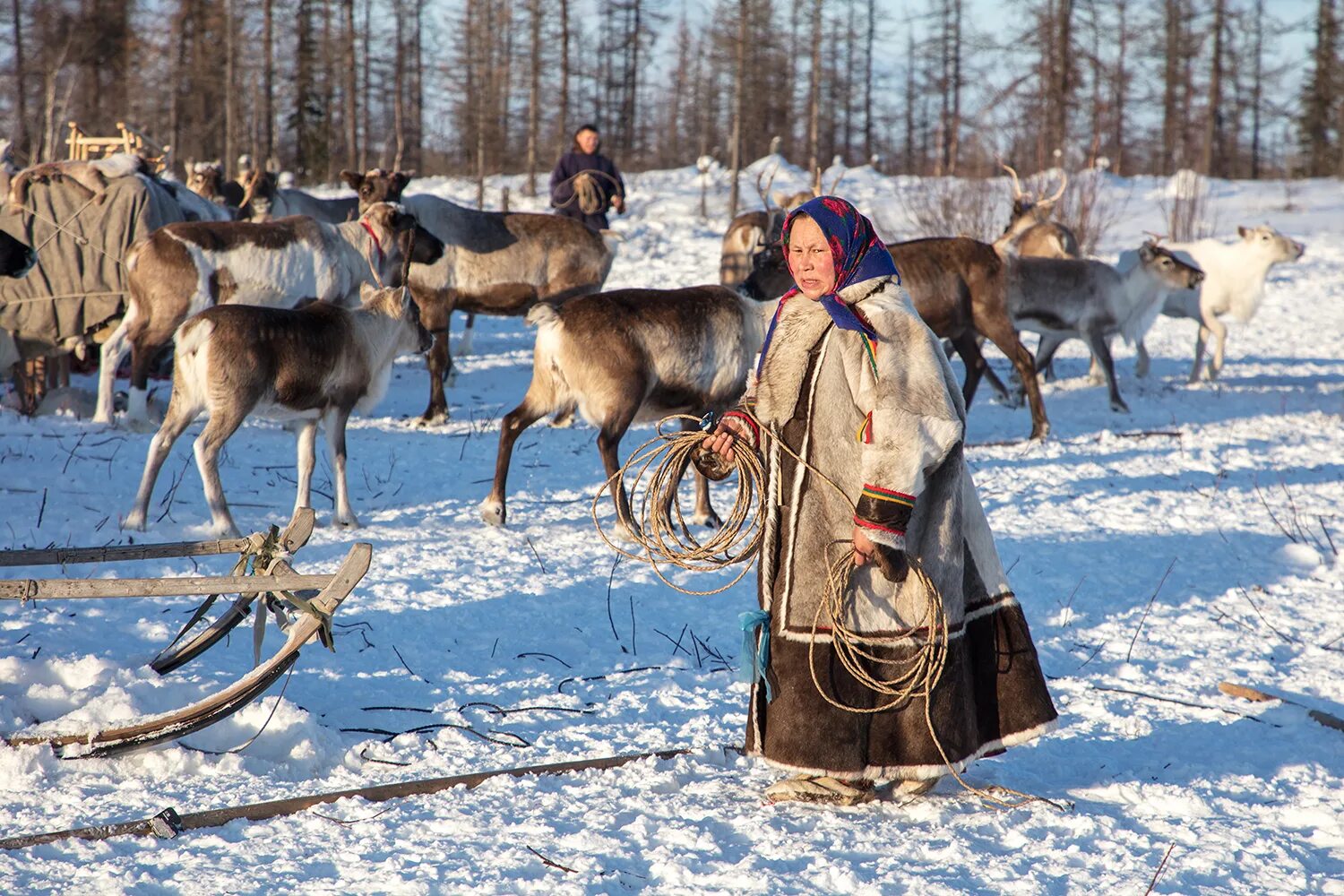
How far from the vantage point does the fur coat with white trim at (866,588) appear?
321 centimetres

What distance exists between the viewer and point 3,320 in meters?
8.39

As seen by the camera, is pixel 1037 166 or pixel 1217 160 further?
pixel 1217 160

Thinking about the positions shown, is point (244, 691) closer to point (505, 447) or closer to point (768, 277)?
point (505, 447)

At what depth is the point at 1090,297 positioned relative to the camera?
1103cm

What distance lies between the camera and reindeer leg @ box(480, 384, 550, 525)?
6453mm

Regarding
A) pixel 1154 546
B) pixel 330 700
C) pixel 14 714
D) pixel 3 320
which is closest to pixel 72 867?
pixel 14 714

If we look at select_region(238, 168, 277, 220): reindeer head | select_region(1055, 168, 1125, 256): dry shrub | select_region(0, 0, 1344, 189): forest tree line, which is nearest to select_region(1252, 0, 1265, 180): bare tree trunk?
select_region(0, 0, 1344, 189): forest tree line

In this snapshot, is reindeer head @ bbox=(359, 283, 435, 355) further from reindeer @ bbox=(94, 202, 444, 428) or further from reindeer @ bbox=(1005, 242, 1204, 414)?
reindeer @ bbox=(1005, 242, 1204, 414)

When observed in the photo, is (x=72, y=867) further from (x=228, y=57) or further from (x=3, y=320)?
(x=228, y=57)

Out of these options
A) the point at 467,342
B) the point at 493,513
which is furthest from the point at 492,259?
the point at 493,513

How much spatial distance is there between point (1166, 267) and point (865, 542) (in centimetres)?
1007

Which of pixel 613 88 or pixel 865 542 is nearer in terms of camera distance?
pixel 865 542

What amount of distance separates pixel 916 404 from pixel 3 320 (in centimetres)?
743

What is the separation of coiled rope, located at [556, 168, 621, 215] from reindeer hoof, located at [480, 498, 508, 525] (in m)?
5.64
